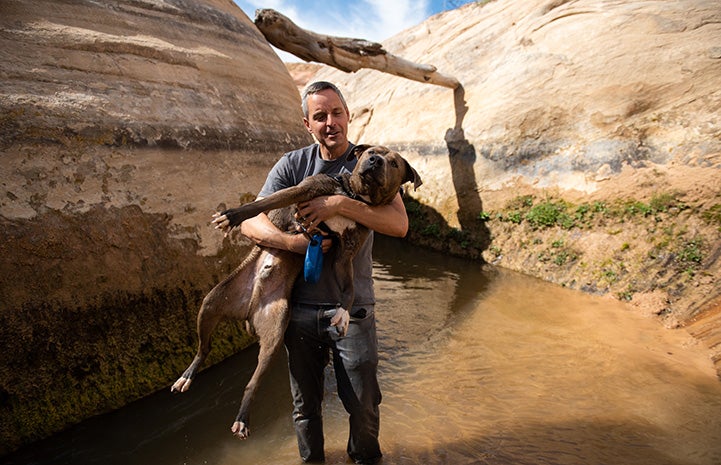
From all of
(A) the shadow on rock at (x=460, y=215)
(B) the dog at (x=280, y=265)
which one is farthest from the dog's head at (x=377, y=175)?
(A) the shadow on rock at (x=460, y=215)

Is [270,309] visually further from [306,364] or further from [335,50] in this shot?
[335,50]

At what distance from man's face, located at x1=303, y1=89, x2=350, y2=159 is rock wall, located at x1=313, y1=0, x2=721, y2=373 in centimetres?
434

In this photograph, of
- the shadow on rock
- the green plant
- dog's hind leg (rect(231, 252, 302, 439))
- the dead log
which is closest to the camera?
dog's hind leg (rect(231, 252, 302, 439))

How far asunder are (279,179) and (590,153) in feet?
21.5

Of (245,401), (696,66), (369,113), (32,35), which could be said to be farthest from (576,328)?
(369,113)

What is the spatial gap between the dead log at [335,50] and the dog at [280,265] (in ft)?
18.1

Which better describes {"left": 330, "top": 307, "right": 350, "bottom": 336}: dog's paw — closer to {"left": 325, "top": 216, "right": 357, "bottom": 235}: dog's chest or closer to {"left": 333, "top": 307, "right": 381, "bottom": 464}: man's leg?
{"left": 333, "top": 307, "right": 381, "bottom": 464}: man's leg

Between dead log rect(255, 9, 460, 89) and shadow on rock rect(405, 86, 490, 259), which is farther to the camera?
shadow on rock rect(405, 86, 490, 259)

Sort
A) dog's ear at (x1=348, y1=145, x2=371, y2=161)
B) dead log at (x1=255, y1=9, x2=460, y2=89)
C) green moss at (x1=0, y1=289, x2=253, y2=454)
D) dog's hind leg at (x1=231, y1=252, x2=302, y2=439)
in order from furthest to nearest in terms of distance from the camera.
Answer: dead log at (x1=255, y1=9, x2=460, y2=89) → green moss at (x1=0, y1=289, x2=253, y2=454) → dog's ear at (x1=348, y1=145, x2=371, y2=161) → dog's hind leg at (x1=231, y1=252, x2=302, y2=439)

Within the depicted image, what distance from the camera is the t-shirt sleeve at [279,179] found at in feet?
8.18

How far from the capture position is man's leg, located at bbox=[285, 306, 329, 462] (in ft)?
7.98

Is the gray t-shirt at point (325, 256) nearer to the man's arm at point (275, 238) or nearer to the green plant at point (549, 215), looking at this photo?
the man's arm at point (275, 238)

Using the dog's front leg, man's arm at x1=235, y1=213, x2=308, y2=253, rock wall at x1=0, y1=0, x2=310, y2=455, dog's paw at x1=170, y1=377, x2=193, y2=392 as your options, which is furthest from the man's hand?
rock wall at x1=0, y1=0, x2=310, y2=455

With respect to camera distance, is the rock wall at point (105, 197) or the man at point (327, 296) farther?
the rock wall at point (105, 197)
